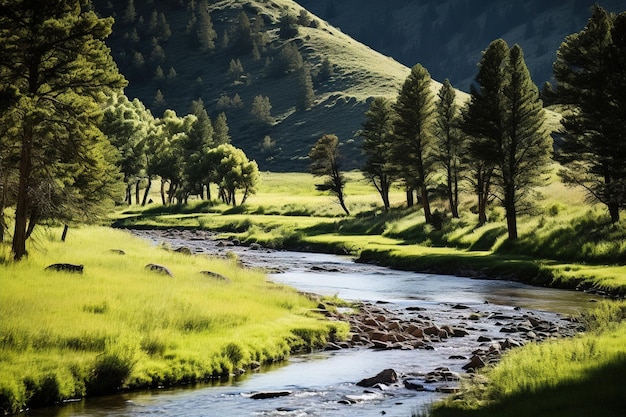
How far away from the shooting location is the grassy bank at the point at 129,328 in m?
18.3

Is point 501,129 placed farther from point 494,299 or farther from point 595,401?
point 595,401

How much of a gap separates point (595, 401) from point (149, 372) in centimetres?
1185

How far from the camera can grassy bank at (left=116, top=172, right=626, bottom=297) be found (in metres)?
43.4

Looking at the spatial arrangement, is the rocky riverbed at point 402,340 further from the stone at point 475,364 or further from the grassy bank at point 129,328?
the grassy bank at point 129,328

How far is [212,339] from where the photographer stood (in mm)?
22781

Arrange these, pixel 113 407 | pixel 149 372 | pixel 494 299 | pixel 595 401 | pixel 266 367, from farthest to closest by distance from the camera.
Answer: pixel 494 299
pixel 266 367
pixel 149 372
pixel 113 407
pixel 595 401

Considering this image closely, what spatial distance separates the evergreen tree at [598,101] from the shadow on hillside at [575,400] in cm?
2709

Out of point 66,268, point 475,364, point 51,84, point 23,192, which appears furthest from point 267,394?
point 51,84

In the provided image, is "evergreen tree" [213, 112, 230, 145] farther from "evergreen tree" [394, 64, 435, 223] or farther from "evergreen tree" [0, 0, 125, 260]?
"evergreen tree" [0, 0, 125, 260]

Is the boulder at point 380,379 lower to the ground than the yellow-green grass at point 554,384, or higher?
lower

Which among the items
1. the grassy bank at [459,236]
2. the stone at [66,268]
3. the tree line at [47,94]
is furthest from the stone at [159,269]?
the grassy bank at [459,236]

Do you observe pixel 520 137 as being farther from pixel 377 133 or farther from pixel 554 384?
pixel 554 384

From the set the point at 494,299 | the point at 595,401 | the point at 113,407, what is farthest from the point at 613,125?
the point at 113,407

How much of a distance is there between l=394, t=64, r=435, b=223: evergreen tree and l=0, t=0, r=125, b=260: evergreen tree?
47217mm
